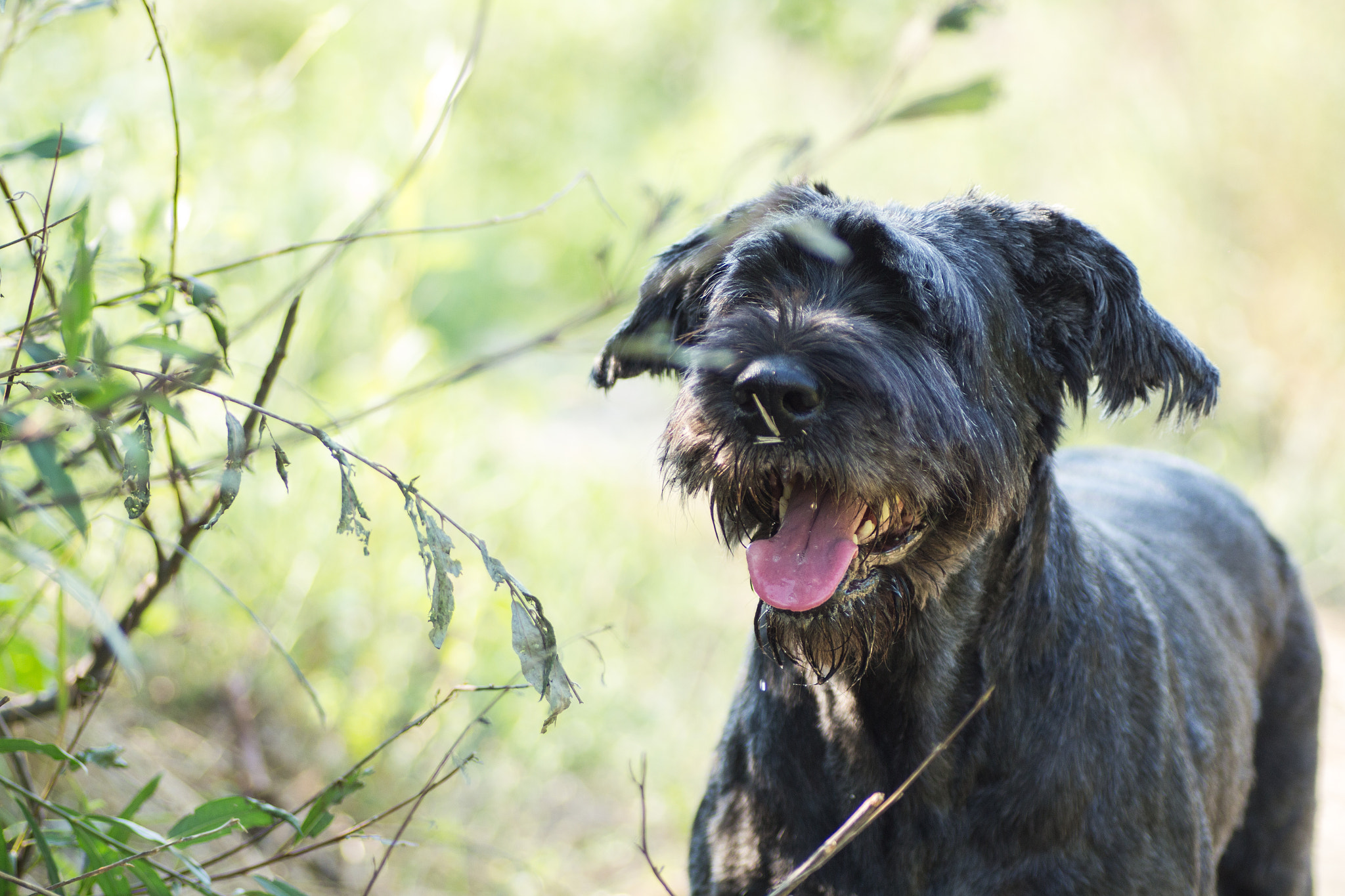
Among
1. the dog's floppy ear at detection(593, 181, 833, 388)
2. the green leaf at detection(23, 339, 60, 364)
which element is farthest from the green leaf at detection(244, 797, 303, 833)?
the dog's floppy ear at detection(593, 181, 833, 388)

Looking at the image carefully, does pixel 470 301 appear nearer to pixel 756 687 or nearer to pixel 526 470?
pixel 526 470

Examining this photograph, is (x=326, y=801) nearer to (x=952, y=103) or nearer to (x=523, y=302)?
(x=952, y=103)

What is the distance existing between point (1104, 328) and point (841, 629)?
0.92m

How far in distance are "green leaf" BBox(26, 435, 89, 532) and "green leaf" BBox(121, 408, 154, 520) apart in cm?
11

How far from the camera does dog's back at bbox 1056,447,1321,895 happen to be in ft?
9.88

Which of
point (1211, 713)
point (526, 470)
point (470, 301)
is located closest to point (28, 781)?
point (1211, 713)

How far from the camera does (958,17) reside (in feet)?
7.00

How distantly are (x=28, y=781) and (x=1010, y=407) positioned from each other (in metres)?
2.17

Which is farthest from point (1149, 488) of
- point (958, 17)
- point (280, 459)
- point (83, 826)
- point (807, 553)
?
point (83, 826)

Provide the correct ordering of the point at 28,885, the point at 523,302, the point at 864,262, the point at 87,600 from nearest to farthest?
the point at 87,600 < the point at 28,885 < the point at 864,262 < the point at 523,302

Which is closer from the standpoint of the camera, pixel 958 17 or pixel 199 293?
pixel 199 293

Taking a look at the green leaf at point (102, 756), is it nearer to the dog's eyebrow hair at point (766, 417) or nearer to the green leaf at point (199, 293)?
the green leaf at point (199, 293)

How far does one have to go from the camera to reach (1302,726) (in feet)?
12.2

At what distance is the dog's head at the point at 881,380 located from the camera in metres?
2.08
